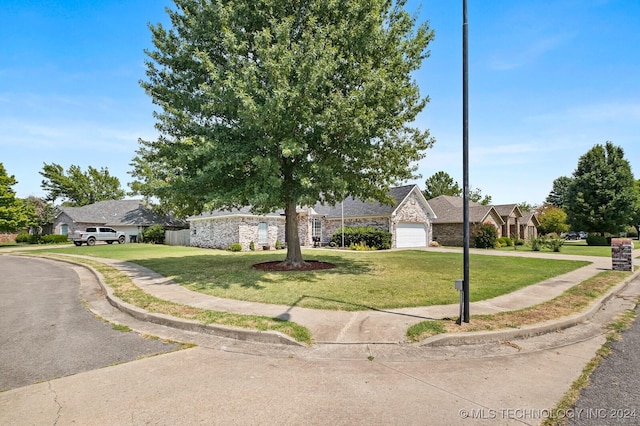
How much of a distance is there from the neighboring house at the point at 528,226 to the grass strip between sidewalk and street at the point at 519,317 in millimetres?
36276

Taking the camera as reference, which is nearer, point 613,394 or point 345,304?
point 613,394

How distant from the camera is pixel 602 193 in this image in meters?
34.9

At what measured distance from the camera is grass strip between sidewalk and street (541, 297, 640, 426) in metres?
3.31

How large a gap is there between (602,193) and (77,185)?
7676cm

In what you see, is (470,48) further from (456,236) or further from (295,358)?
(456,236)

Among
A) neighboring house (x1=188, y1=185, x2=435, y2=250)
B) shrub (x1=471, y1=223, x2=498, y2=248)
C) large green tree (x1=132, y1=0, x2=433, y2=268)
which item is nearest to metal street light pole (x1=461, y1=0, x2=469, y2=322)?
large green tree (x1=132, y1=0, x2=433, y2=268)

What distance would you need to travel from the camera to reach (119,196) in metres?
65.8

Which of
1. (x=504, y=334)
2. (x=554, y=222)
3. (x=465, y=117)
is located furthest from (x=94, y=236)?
(x=554, y=222)

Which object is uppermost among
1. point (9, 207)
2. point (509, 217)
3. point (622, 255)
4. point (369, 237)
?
point (9, 207)

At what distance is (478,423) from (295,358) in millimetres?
2496

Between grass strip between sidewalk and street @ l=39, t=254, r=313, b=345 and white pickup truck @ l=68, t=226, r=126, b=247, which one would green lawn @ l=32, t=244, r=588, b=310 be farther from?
white pickup truck @ l=68, t=226, r=126, b=247

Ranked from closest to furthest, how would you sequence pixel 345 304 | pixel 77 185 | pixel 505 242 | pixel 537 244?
pixel 345 304 < pixel 537 244 < pixel 505 242 < pixel 77 185

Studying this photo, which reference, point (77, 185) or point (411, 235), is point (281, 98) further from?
point (77, 185)

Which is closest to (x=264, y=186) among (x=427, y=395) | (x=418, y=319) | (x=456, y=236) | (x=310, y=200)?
(x=310, y=200)
